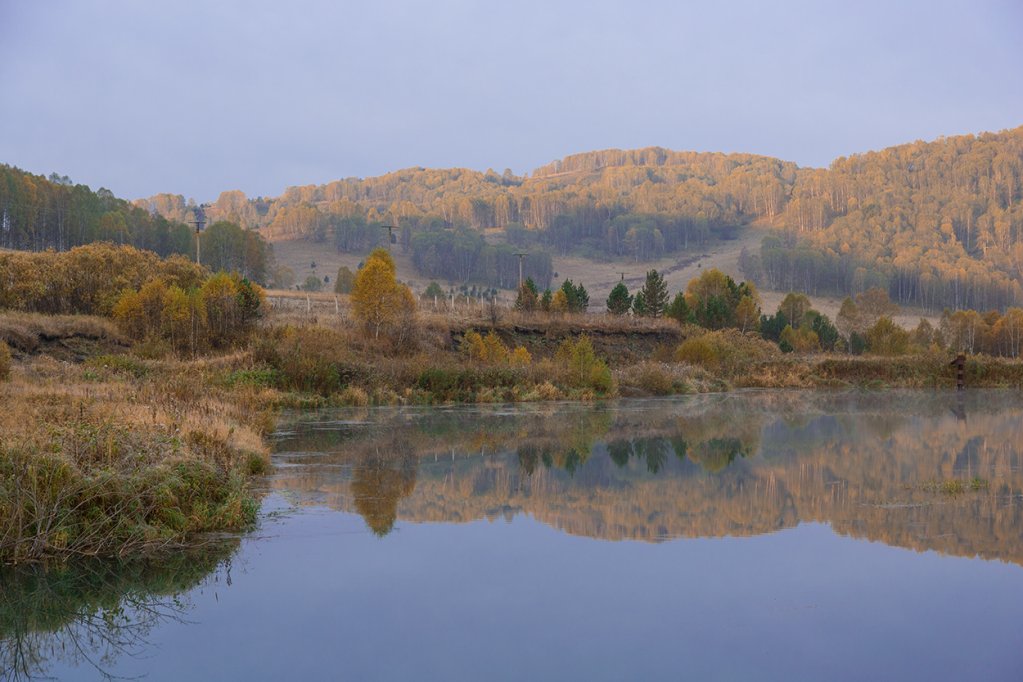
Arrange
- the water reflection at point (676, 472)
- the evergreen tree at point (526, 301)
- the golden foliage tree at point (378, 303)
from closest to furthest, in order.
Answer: the water reflection at point (676, 472)
the golden foliage tree at point (378, 303)
the evergreen tree at point (526, 301)

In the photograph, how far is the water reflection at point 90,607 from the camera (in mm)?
7184

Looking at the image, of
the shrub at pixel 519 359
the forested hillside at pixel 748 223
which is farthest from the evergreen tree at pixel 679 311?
the forested hillside at pixel 748 223

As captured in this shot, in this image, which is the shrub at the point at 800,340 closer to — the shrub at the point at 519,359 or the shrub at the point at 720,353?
the shrub at the point at 720,353

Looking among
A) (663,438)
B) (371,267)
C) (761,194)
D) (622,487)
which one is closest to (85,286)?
(371,267)

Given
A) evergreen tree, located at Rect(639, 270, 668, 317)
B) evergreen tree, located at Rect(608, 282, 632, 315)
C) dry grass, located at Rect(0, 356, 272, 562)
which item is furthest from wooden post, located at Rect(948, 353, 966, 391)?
dry grass, located at Rect(0, 356, 272, 562)

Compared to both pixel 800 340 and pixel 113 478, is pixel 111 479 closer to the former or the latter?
pixel 113 478

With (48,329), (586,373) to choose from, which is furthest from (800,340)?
(48,329)

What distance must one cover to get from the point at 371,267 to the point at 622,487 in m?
27.0

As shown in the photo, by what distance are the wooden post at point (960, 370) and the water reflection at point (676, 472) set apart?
56.6 feet

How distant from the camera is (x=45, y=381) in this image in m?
19.8

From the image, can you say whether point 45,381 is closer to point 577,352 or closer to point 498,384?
point 498,384

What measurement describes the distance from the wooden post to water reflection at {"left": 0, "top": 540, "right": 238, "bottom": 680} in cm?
4058

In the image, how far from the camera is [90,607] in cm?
817

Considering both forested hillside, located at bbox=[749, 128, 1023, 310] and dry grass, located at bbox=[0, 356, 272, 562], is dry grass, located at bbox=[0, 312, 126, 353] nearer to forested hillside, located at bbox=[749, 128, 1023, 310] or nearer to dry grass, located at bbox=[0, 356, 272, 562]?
dry grass, located at bbox=[0, 356, 272, 562]
